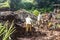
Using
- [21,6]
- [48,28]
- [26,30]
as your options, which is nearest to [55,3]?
[21,6]

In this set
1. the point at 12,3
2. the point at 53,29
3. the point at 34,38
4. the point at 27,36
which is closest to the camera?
the point at 34,38

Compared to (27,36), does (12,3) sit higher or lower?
lower

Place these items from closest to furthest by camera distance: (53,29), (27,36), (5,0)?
1. (27,36)
2. (53,29)
3. (5,0)

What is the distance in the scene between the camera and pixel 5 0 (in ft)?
117

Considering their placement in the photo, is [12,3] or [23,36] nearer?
[23,36]

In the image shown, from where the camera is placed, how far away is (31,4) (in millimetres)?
36469

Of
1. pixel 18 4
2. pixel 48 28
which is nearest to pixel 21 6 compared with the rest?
pixel 18 4

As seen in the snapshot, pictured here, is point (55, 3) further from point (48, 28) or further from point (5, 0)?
point (48, 28)

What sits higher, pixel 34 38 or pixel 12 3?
pixel 34 38

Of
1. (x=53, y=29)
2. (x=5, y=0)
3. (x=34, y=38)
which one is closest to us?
(x=34, y=38)

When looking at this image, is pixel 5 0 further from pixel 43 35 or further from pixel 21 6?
pixel 43 35

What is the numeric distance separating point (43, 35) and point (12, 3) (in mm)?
22204

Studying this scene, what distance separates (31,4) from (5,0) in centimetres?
440

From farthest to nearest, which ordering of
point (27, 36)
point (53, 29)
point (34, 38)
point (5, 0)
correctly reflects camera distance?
point (5, 0) → point (53, 29) → point (27, 36) → point (34, 38)
